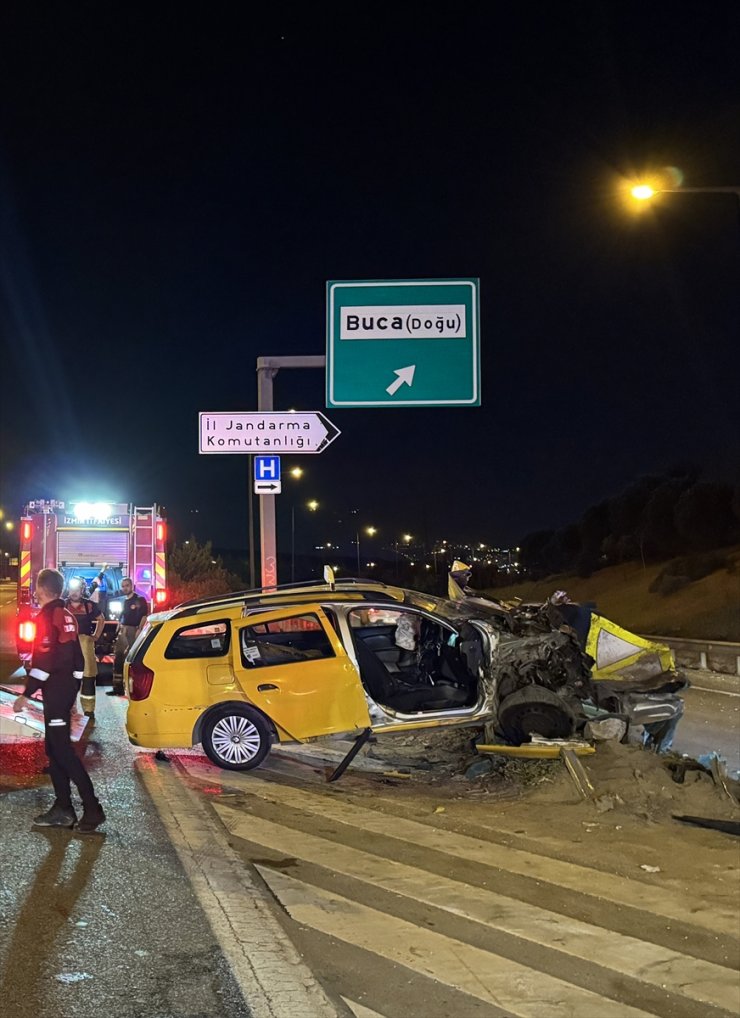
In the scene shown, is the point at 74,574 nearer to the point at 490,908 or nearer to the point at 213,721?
the point at 213,721

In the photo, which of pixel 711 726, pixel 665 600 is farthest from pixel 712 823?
pixel 665 600

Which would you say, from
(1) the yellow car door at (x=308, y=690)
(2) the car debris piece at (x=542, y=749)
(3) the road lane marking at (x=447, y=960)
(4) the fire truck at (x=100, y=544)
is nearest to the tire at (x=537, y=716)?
(2) the car debris piece at (x=542, y=749)

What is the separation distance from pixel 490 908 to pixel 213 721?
392 cm

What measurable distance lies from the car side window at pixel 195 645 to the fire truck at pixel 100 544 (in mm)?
7287

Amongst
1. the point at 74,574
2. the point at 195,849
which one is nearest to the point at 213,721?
the point at 195,849

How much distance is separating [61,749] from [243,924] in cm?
228

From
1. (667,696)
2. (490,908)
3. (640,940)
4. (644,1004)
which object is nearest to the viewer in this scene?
(644,1004)

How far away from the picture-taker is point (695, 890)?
545 centimetres

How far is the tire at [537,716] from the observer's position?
27.6 ft

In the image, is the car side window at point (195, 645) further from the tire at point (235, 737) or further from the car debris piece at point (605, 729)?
the car debris piece at point (605, 729)

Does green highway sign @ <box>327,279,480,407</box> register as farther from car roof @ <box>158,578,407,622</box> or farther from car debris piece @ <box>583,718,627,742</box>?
car debris piece @ <box>583,718,627,742</box>

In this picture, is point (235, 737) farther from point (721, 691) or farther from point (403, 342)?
point (721, 691)

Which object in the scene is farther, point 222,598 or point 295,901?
point 222,598

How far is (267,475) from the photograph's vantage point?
13.2 metres
